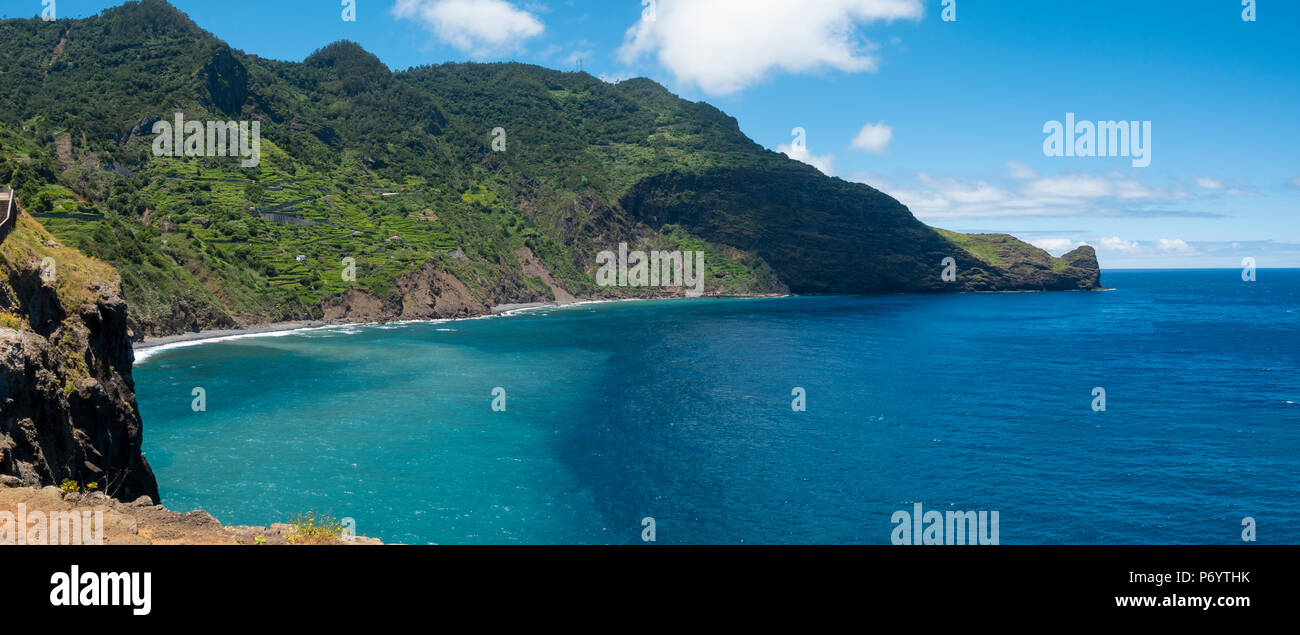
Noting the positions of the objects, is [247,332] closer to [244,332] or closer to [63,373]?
[244,332]

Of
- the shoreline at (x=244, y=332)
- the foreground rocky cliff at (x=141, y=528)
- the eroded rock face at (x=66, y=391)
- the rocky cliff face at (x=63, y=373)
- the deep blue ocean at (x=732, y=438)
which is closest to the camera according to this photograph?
the foreground rocky cliff at (x=141, y=528)

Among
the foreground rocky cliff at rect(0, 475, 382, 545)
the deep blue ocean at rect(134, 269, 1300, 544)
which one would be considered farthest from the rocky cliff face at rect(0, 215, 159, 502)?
the deep blue ocean at rect(134, 269, 1300, 544)

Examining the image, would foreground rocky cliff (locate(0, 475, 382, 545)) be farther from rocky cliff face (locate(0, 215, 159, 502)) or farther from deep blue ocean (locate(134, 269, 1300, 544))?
deep blue ocean (locate(134, 269, 1300, 544))

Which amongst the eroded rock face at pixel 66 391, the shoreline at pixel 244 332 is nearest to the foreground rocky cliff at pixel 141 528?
the eroded rock face at pixel 66 391

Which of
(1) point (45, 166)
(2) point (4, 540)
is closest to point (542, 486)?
(2) point (4, 540)

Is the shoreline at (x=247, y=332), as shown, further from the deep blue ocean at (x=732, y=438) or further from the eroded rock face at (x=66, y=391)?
the eroded rock face at (x=66, y=391)

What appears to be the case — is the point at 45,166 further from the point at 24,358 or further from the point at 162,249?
the point at 24,358

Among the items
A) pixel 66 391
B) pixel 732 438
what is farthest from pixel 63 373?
pixel 732 438
